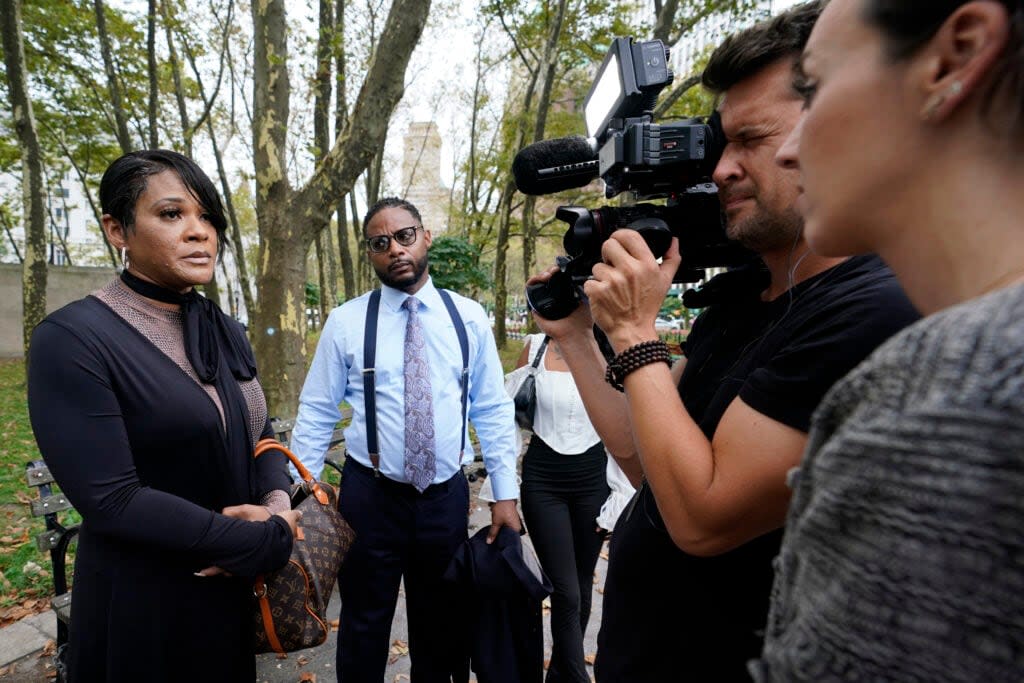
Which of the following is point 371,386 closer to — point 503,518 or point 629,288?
point 503,518

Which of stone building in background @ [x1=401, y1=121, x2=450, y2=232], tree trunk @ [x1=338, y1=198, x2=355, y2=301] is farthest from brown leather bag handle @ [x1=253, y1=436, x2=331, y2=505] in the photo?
stone building in background @ [x1=401, y1=121, x2=450, y2=232]

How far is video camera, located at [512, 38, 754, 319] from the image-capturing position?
118 centimetres

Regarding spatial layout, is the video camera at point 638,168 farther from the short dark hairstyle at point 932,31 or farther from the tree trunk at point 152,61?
the tree trunk at point 152,61

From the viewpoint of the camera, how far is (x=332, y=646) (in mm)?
3188

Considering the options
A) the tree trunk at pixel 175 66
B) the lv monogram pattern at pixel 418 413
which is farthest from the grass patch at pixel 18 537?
the tree trunk at pixel 175 66

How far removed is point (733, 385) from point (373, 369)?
1.89 metres

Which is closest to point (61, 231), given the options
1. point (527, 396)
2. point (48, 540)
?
point (48, 540)

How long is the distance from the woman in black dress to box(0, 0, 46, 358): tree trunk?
7.45 m

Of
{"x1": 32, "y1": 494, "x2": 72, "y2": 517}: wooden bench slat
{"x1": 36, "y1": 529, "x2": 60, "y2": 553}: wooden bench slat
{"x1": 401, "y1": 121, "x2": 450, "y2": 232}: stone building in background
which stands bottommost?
{"x1": 36, "y1": 529, "x2": 60, "y2": 553}: wooden bench slat

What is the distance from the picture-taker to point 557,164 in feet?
4.95

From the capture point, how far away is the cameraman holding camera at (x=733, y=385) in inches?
38.0

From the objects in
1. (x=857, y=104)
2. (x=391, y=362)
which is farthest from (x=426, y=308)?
(x=857, y=104)

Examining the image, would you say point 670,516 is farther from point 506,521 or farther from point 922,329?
point 506,521

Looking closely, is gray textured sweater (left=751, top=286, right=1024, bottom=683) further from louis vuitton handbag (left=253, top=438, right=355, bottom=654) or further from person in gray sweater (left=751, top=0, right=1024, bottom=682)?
louis vuitton handbag (left=253, top=438, right=355, bottom=654)
